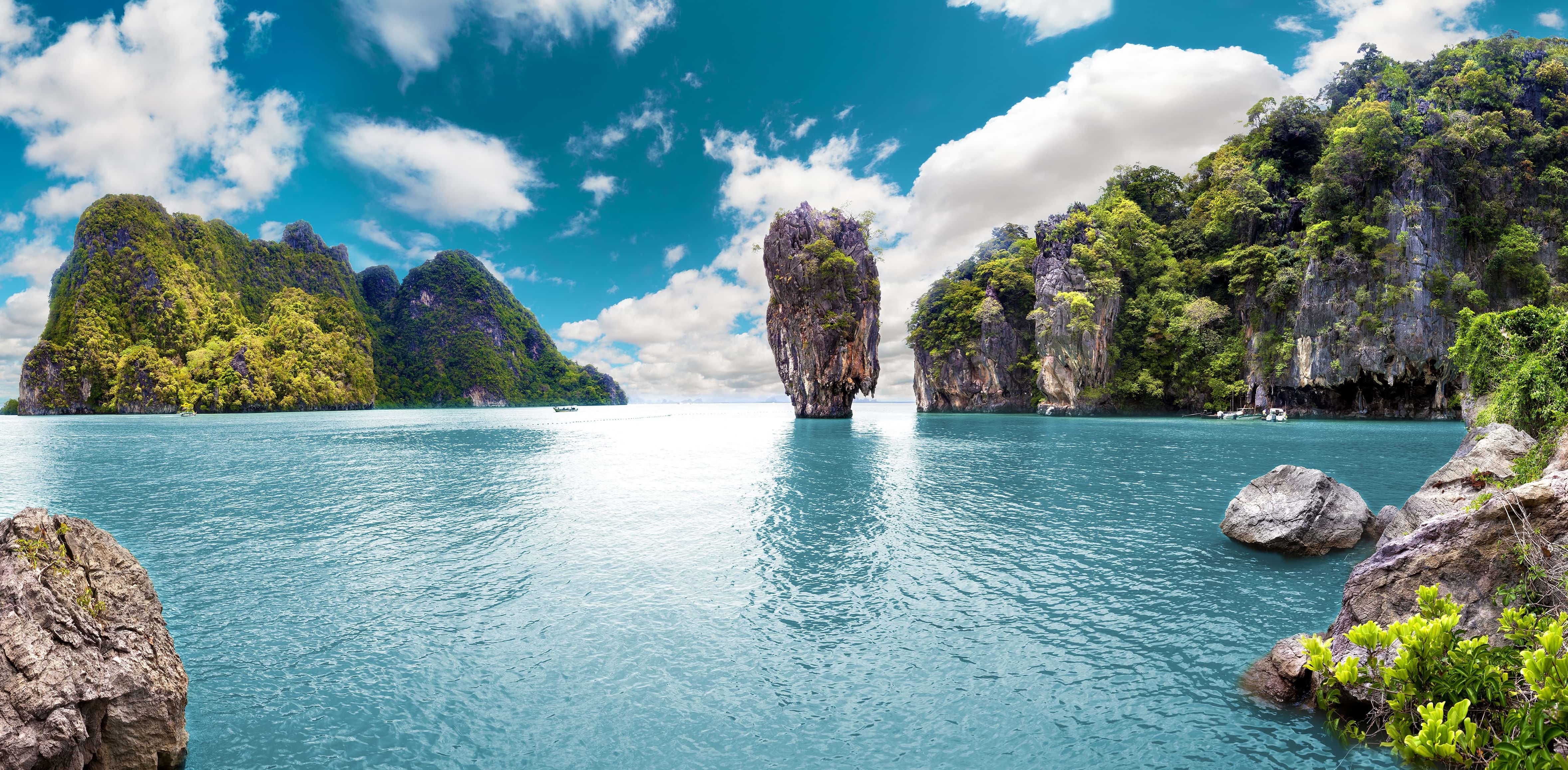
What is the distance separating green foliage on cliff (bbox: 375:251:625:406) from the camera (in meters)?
160

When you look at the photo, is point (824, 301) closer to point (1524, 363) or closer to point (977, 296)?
point (977, 296)

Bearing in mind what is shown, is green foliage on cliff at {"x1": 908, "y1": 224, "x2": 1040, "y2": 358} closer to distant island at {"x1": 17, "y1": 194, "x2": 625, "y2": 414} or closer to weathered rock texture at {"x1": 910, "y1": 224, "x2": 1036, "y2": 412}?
weathered rock texture at {"x1": 910, "y1": 224, "x2": 1036, "y2": 412}

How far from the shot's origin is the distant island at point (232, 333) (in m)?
95.1

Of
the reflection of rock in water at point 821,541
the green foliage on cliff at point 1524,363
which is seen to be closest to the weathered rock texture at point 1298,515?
the green foliage on cliff at point 1524,363

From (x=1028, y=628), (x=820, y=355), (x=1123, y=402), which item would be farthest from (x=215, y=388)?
(x=1123, y=402)

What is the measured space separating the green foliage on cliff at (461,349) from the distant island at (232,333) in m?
0.49

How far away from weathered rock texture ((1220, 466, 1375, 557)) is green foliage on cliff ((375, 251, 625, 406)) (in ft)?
577

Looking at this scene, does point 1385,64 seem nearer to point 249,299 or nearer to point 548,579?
point 548,579

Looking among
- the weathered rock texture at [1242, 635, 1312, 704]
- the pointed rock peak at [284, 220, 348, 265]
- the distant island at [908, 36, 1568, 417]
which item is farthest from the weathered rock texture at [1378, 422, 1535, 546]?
the pointed rock peak at [284, 220, 348, 265]

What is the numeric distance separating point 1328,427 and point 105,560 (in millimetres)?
59825

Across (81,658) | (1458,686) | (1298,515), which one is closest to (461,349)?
(81,658)

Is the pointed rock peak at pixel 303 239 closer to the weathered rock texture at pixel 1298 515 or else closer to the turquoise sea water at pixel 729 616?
the turquoise sea water at pixel 729 616

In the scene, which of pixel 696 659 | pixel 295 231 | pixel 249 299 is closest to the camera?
pixel 696 659

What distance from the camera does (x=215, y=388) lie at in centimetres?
9450
